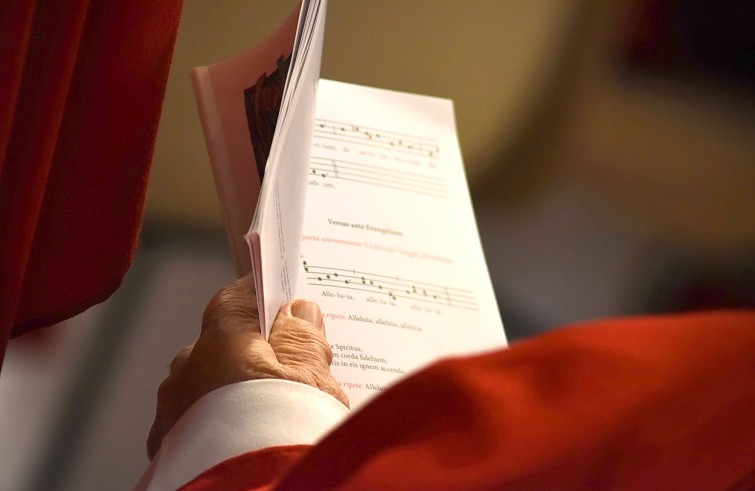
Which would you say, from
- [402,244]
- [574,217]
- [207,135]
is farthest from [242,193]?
[574,217]

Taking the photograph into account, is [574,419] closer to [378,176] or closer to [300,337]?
[300,337]

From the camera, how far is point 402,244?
616 millimetres

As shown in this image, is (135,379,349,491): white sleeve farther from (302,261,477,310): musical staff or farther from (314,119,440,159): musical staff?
(314,119,440,159): musical staff

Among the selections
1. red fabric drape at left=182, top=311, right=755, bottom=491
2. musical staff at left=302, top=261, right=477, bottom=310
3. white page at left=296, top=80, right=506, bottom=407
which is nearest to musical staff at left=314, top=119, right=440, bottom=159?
white page at left=296, top=80, right=506, bottom=407

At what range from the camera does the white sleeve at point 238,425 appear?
38cm

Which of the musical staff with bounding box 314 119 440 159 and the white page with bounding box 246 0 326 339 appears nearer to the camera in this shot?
the white page with bounding box 246 0 326 339

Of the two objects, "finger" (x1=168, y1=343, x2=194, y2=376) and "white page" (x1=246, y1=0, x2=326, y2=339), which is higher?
"white page" (x1=246, y1=0, x2=326, y2=339)

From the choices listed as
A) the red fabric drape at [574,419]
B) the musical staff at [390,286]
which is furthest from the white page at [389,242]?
the red fabric drape at [574,419]

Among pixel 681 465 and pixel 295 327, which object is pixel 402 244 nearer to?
pixel 295 327

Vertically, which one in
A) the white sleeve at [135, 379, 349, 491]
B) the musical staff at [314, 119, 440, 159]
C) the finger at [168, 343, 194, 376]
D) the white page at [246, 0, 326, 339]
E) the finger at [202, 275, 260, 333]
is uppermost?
the white page at [246, 0, 326, 339]

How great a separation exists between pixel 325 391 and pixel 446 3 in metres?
0.56

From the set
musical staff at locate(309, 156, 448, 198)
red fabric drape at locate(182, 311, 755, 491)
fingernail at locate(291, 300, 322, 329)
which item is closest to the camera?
red fabric drape at locate(182, 311, 755, 491)

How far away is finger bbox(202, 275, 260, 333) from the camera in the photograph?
0.46 meters

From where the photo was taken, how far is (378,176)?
66cm
